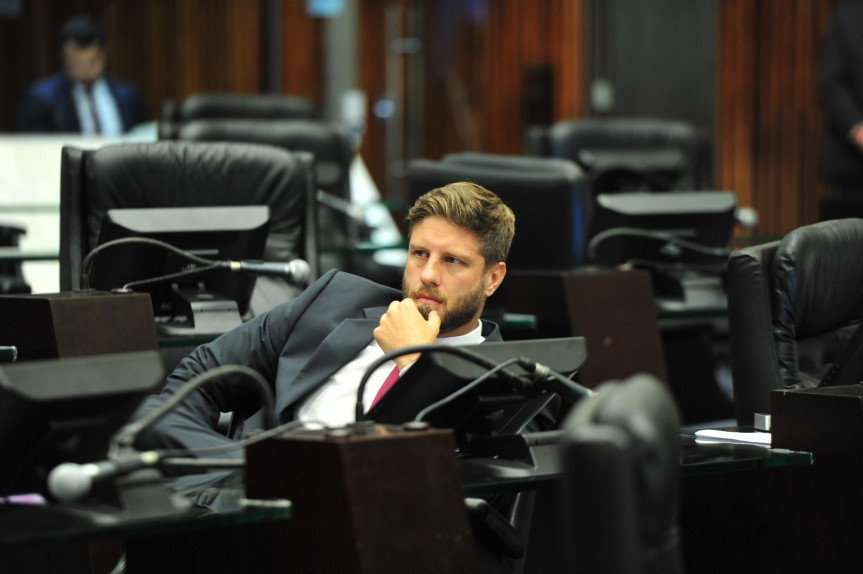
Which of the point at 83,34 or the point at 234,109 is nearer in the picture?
the point at 83,34

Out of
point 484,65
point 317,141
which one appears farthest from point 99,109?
point 484,65

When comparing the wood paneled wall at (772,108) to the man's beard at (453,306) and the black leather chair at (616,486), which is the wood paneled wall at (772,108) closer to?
the man's beard at (453,306)

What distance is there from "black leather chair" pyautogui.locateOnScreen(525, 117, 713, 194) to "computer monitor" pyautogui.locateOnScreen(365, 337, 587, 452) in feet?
11.6

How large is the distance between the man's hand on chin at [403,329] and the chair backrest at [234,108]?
464 centimetres

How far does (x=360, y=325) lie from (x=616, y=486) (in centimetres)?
119

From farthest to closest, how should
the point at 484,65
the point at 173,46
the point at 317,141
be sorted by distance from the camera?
the point at 484,65, the point at 173,46, the point at 317,141

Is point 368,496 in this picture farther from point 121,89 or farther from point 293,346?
point 121,89

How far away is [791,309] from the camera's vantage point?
2576 mm

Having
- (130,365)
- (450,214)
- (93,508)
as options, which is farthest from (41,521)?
Answer: (450,214)

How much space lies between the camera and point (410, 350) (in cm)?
173

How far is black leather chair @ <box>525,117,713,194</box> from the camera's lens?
18.4ft

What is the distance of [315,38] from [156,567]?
7.89 m

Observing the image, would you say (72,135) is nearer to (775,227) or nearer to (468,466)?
(775,227)

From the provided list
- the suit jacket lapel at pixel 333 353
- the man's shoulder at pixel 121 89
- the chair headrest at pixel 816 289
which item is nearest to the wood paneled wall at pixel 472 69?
the man's shoulder at pixel 121 89
